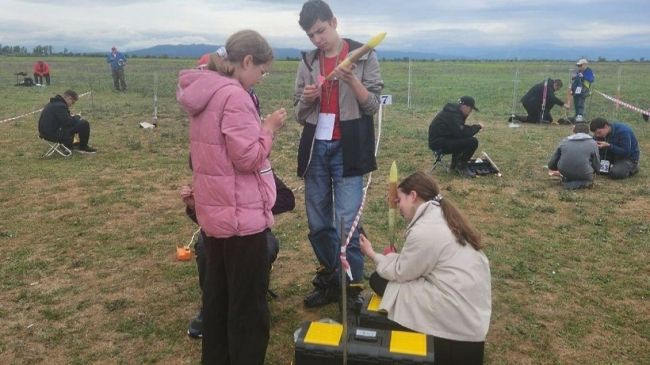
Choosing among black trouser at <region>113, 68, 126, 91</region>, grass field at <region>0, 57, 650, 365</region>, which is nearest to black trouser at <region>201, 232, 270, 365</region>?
grass field at <region>0, 57, 650, 365</region>

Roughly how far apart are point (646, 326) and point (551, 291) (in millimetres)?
720

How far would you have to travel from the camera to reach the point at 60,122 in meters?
9.17

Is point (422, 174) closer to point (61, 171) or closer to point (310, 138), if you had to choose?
point (310, 138)

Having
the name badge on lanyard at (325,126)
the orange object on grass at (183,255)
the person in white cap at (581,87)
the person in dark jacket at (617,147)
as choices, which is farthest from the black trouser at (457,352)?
the person in white cap at (581,87)

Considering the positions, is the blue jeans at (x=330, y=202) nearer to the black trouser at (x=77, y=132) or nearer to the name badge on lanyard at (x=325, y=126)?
the name badge on lanyard at (x=325, y=126)

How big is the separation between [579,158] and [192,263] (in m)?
5.44

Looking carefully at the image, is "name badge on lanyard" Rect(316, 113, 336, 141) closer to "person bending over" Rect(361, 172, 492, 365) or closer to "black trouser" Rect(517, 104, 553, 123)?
"person bending over" Rect(361, 172, 492, 365)

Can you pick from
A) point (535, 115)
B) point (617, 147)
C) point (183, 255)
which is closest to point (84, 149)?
point (183, 255)

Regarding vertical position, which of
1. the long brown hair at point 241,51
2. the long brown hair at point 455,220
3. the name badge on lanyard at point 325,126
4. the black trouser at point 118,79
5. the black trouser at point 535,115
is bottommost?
the long brown hair at point 455,220

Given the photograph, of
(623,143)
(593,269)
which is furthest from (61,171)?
(623,143)

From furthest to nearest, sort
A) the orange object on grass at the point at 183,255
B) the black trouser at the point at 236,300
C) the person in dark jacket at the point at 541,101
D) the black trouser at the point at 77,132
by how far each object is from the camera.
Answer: the person in dark jacket at the point at 541,101
the black trouser at the point at 77,132
the orange object on grass at the point at 183,255
the black trouser at the point at 236,300

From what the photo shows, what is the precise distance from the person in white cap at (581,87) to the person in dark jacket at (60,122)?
38.5 ft

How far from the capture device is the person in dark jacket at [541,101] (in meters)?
13.4

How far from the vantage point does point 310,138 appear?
11.8 feet
